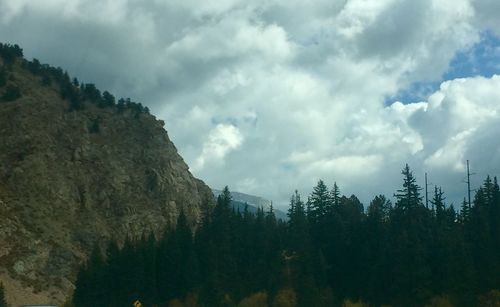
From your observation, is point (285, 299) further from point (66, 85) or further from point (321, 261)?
point (66, 85)

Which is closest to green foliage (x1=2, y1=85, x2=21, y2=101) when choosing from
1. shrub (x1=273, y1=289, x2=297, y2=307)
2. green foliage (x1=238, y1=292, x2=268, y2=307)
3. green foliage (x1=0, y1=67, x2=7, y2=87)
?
green foliage (x1=0, y1=67, x2=7, y2=87)

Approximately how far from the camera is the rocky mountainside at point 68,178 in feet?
347

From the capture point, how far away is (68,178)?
405 ft

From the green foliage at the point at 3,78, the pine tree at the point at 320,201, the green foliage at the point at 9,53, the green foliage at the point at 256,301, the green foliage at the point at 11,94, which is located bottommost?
the green foliage at the point at 256,301

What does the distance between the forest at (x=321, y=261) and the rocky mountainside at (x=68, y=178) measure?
1912 cm

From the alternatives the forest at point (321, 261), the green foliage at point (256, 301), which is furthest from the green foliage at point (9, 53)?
the green foliage at point (256, 301)

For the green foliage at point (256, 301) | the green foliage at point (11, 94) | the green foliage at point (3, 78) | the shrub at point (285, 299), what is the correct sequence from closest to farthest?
the shrub at point (285, 299), the green foliage at point (256, 301), the green foliage at point (11, 94), the green foliage at point (3, 78)

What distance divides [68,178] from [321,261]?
6027 centimetres

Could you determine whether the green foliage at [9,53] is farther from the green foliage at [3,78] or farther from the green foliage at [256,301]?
the green foliage at [256,301]

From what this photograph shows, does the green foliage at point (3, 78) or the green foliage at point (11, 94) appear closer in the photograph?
the green foliage at point (11, 94)

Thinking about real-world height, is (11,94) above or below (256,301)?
above

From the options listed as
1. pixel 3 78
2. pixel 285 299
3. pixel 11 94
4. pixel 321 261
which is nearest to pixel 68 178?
pixel 11 94

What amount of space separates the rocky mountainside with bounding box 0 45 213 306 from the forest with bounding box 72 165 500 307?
19117mm

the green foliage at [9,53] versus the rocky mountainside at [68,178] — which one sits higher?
the green foliage at [9,53]
